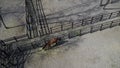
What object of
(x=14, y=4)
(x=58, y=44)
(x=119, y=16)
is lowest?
(x=58, y=44)

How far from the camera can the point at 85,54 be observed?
1375 centimetres

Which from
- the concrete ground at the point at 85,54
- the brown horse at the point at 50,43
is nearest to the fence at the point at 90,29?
the concrete ground at the point at 85,54

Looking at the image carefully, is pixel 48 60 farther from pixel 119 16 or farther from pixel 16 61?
pixel 119 16

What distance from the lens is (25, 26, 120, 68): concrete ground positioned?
13281mm

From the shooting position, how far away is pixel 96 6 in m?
17.2

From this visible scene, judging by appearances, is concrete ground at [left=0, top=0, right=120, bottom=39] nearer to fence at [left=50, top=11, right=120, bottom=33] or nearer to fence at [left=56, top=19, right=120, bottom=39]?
fence at [left=50, top=11, right=120, bottom=33]

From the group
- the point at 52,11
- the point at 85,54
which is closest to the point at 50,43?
the point at 85,54

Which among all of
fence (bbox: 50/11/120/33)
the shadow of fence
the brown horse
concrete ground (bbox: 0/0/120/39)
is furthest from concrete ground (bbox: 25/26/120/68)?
concrete ground (bbox: 0/0/120/39)

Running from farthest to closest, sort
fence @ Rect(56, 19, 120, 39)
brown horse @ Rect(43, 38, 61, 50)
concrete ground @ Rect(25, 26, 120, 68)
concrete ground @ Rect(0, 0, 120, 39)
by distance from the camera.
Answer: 1. concrete ground @ Rect(0, 0, 120, 39)
2. fence @ Rect(56, 19, 120, 39)
3. brown horse @ Rect(43, 38, 61, 50)
4. concrete ground @ Rect(25, 26, 120, 68)

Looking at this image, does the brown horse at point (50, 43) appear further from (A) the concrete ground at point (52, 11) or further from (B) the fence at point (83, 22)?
(A) the concrete ground at point (52, 11)

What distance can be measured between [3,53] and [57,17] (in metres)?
5.72

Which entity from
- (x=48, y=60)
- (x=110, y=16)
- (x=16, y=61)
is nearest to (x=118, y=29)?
(x=110, y=16)

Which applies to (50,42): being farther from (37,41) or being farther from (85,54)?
(85,54)

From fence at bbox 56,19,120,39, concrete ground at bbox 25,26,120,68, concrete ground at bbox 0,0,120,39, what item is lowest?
concrete ground at bbox 25,26,120,68
